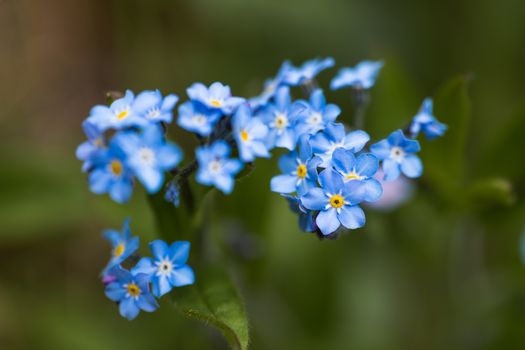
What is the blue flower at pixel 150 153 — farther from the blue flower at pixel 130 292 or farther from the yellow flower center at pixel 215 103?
the blue flower at pixel 130 292

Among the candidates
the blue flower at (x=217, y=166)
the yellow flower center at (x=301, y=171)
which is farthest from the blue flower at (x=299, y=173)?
the blue flower at (x=217, y=166)

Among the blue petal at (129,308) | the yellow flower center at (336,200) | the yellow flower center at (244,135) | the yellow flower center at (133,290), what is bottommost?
the blue petal at (129,308)

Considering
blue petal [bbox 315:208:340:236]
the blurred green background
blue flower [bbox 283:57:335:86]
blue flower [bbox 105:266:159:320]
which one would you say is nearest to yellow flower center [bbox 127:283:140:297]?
blue flower [bbox 105:266:159:320]

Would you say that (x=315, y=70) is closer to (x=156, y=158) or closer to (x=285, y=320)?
(x=156, y=158)

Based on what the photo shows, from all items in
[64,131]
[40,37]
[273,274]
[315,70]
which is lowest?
[273,274]

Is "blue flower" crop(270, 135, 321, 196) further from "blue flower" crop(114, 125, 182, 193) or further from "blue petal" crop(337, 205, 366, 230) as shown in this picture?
"blue flower" crop(114, 125, 182, 193)

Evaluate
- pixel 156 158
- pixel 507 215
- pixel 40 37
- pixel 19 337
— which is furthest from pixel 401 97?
pixel 40 37
